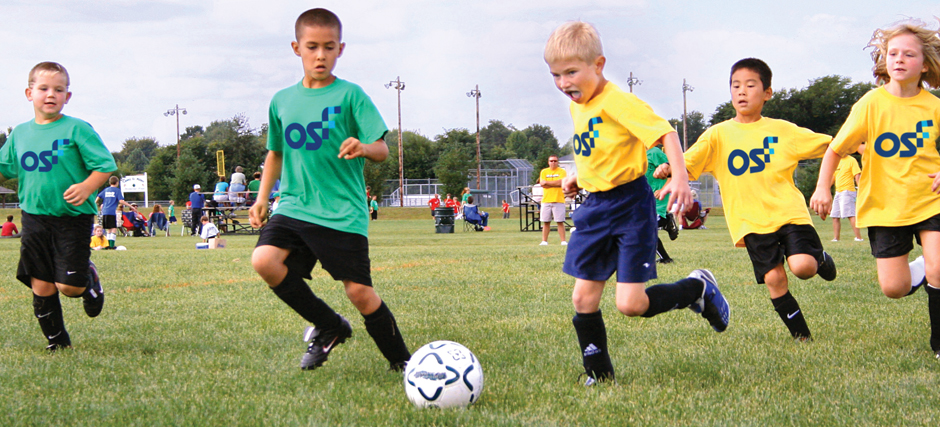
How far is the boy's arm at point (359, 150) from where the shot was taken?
3555 millimetres

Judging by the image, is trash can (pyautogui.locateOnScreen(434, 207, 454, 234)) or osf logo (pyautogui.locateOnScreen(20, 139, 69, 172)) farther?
trash can (pyautogui.locateOnScreen(434, 207, 454, 234))

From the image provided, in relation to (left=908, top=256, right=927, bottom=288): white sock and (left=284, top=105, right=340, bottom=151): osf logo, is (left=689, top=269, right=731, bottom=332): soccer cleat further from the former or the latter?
(left=284, top=105, right=340, bottom=151): osf logo

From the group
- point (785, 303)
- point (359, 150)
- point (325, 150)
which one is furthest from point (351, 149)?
point (785, 303)

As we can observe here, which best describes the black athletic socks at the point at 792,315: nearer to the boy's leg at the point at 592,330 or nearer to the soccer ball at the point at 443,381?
the boy's leg at the point at 592,330

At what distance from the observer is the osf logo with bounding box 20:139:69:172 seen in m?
4.78

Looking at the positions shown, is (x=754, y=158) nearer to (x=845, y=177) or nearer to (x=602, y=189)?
(x=602, y=189)

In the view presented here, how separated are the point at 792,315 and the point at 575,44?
249cm

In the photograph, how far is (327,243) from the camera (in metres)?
3.75

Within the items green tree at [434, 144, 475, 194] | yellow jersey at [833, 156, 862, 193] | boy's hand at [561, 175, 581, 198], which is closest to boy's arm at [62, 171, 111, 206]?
boy's hand at [561, 175, 581, 198]

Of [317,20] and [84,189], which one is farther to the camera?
[84,189]

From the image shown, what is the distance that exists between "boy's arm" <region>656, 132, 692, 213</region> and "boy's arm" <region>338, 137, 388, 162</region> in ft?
4.29

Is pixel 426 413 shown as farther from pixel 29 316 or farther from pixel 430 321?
pixel 29 316

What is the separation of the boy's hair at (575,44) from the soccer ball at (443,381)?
147cm

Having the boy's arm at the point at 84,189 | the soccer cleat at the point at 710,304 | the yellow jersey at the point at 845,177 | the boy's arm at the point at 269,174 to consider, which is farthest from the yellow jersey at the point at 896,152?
the yellow jersey at the point at 845,177
